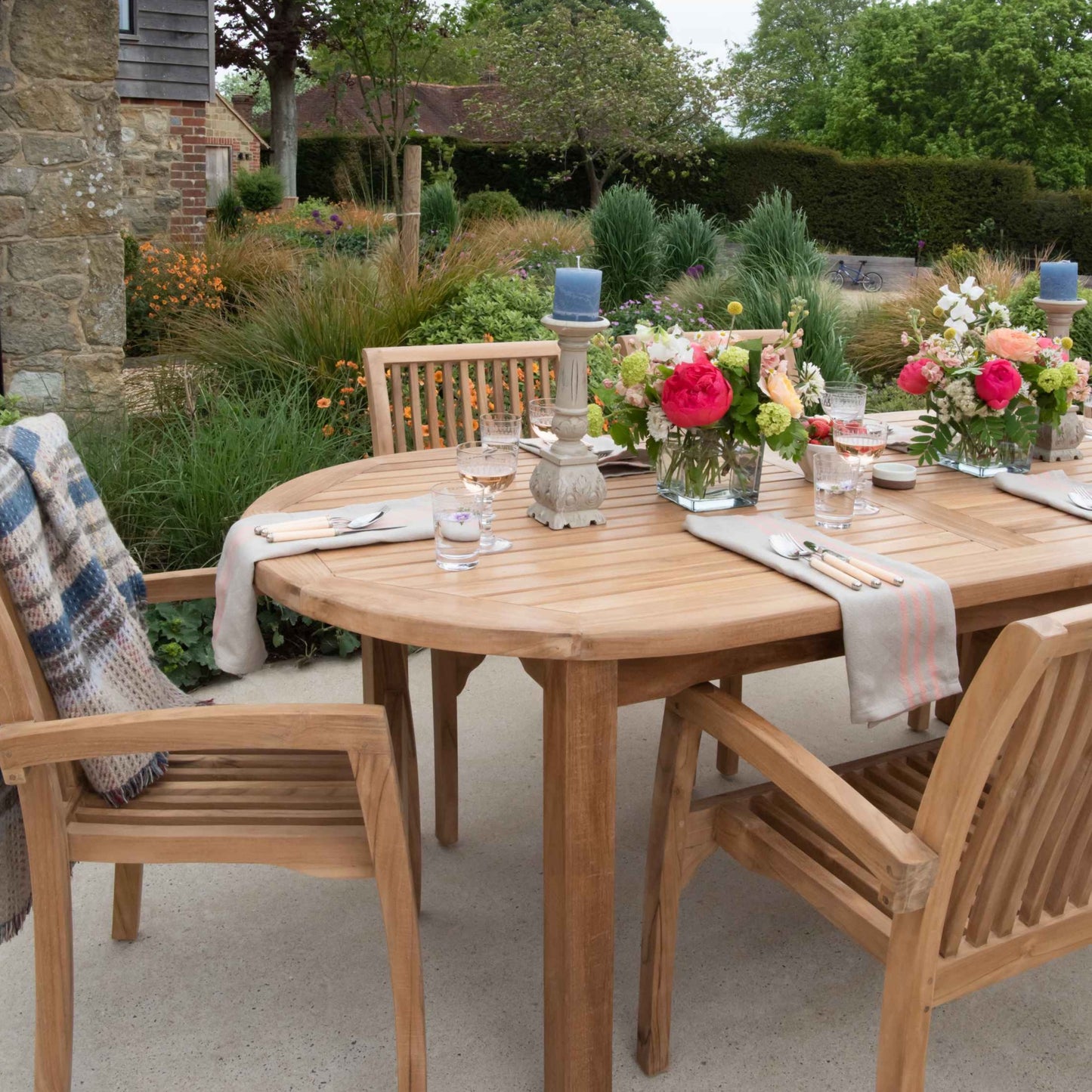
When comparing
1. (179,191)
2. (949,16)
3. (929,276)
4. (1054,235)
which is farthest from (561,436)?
(949,16)

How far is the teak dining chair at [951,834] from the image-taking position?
4.31 ft

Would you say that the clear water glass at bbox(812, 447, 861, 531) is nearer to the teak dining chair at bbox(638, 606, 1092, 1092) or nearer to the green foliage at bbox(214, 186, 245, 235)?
the teak dining chair at bbox(638, 606, 1092, 1092)

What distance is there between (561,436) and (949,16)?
3255 cm

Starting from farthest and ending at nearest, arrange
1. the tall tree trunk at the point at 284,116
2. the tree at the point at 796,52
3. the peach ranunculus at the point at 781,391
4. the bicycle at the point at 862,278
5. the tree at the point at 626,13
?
the tree at the point at 796,52, the tree at the point at 626,13, the tall tree trunk at the point at 284,116, the bicycle at the point at 862,278, the peach ranunculus at the point at 781,391

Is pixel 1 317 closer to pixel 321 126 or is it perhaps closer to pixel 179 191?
pixel 179 191

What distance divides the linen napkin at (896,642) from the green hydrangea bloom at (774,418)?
1.06 feet

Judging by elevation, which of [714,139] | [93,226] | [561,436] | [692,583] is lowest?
[692,583]

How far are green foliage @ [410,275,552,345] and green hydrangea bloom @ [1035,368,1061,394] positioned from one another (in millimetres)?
2848

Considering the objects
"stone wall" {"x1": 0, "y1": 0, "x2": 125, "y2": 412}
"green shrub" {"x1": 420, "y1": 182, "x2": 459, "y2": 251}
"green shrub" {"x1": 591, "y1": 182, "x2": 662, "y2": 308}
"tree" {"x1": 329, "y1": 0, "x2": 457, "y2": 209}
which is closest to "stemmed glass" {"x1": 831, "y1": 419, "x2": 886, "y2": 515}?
"stone wall" {"x1": 0, "y1": 0, "x2": 125, "y2": 412}

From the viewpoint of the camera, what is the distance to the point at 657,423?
210cm

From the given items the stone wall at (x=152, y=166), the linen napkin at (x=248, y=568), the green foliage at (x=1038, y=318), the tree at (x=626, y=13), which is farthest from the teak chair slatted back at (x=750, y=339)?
the tree at (x=626, y=13)

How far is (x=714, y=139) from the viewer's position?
19.3 meters

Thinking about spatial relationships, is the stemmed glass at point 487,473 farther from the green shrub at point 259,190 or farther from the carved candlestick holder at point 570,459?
the green shrub at point 259,190

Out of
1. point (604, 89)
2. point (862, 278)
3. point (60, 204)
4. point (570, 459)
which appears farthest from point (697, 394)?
point (604, 89)
